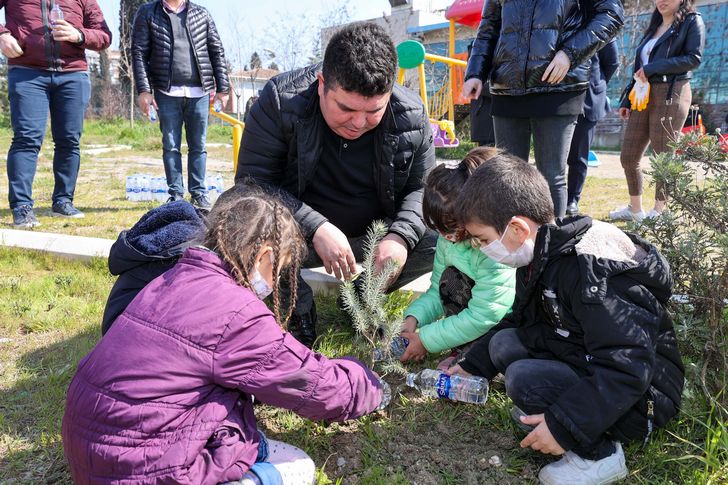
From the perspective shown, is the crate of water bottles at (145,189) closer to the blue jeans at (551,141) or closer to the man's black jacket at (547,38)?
the blue jeans at (551,141)

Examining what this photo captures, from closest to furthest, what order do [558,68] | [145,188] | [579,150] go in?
[558,68] < [579,150] < [145,188]

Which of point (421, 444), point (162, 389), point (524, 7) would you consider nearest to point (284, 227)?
point (162, 389)

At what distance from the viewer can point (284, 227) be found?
182cm

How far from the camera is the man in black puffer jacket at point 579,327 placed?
1716mm

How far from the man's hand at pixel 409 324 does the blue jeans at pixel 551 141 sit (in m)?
1.22

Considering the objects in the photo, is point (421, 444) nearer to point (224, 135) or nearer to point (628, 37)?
point (224, 135)

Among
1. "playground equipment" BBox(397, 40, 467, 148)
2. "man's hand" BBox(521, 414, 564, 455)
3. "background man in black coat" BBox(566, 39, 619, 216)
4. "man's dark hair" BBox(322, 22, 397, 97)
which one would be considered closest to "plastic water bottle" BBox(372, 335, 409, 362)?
"man's hand" BBox(521, 414, 564, 455)

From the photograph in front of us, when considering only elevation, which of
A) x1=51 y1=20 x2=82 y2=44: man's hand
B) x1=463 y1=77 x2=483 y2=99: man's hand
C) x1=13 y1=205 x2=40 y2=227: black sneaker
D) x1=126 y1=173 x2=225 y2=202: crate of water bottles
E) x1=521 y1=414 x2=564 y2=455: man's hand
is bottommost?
x1=126 y1=173 x2=225 y2=202: crate of water bottles

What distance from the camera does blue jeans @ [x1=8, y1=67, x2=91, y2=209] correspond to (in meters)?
4.71

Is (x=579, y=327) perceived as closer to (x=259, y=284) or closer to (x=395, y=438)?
(x=395, y=438)

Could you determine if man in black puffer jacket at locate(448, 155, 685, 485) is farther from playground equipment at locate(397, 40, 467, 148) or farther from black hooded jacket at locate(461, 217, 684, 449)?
playground equipment at locate(397, 40, 467, 148)

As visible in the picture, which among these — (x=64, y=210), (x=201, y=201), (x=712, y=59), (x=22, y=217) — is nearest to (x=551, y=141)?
(x=201, y=201)

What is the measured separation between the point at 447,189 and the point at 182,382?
138 centimetres

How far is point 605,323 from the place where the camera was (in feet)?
5.64
